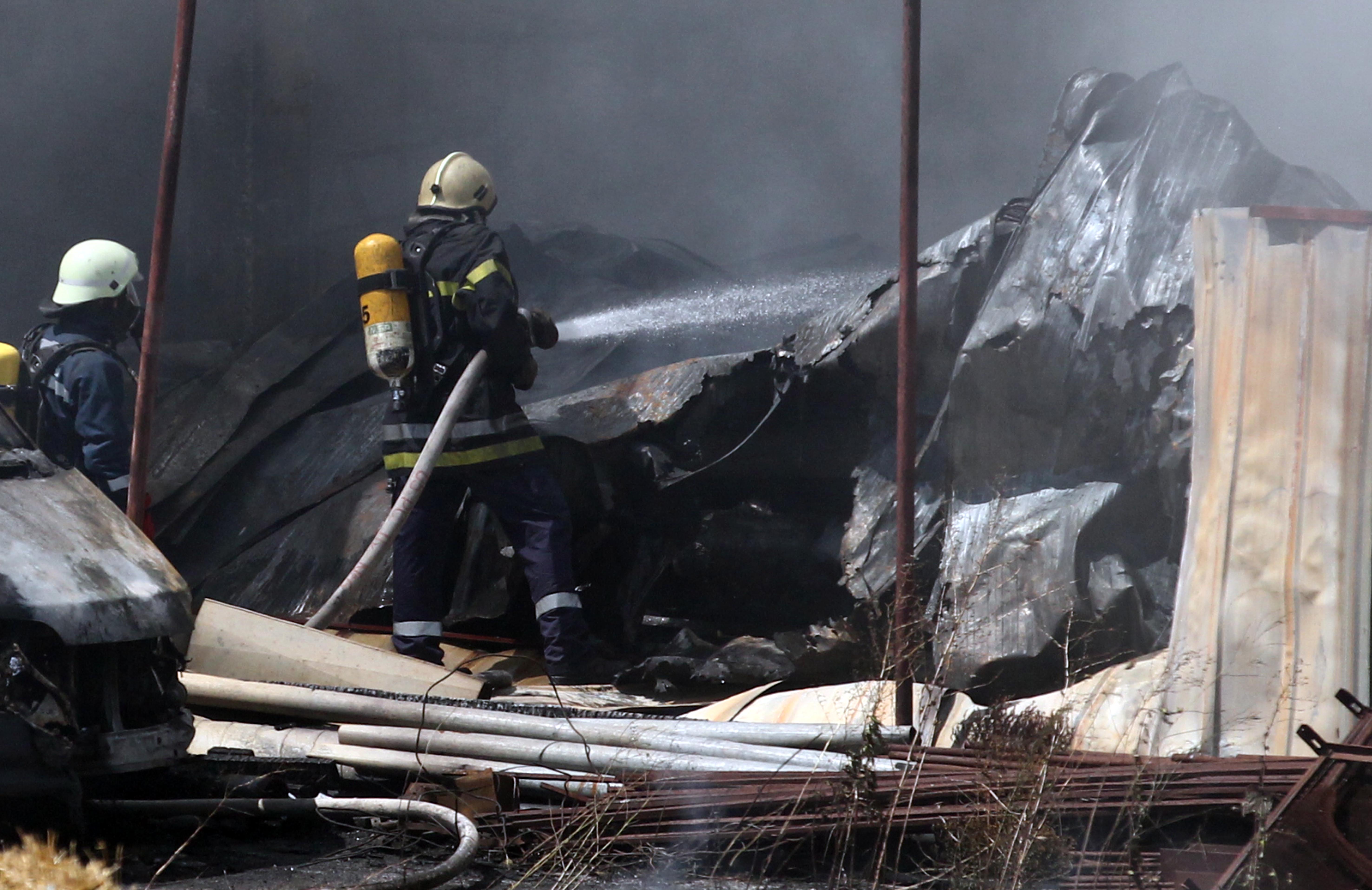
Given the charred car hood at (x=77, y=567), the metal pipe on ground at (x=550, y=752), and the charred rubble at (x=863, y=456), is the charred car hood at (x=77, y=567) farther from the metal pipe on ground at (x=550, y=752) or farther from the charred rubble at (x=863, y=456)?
the charred rubble at (x=863, y=456)

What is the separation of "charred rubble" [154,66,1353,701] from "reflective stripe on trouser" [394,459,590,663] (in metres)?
0.29

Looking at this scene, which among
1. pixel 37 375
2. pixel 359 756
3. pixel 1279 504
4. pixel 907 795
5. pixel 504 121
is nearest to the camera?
pixel 907 795

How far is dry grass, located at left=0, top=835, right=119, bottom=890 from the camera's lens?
2.36 meters

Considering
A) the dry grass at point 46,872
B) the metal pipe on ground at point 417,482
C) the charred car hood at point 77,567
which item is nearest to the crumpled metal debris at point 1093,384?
the metal pipe on ground at point 417,482

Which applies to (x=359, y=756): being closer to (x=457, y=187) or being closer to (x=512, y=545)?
(x=512, y=545)

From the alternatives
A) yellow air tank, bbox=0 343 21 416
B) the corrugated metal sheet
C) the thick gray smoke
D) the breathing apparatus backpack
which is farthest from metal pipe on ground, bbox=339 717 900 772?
the thick gray smoke

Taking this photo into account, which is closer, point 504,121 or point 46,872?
point 46,872

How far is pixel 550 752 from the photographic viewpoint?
3680 millimetres

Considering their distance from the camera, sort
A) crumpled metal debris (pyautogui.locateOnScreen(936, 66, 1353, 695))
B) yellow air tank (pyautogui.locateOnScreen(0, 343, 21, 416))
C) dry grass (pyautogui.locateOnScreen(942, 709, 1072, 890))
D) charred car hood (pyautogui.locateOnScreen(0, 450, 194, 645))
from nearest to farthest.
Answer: dry grass (pyautogui.locateOnScreen(942, 709, 1072, 890))
charred car hood (pyautogui.locateOnScreen(0, 450, 194, 645))
crumpled metal debris (pyautogui.locateOnScreen(936, 66, 1353, 695))
yellow air tank (pyautogui.locateOnScreen(0, 343, 21, 416))

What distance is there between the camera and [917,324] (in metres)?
4.83

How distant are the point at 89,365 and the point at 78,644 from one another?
9.09 feet

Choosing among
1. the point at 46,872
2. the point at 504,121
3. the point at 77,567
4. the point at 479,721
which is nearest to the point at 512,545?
the point at 479,721

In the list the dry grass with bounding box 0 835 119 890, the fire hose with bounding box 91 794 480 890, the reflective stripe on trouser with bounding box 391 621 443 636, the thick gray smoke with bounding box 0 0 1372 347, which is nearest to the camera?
the dry grass with bounding box 0 835 119 890

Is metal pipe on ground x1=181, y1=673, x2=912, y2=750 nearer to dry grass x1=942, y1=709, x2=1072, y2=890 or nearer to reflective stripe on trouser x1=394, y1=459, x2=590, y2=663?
dry grass x1=942, y1=709, x2=1072, y2=890
